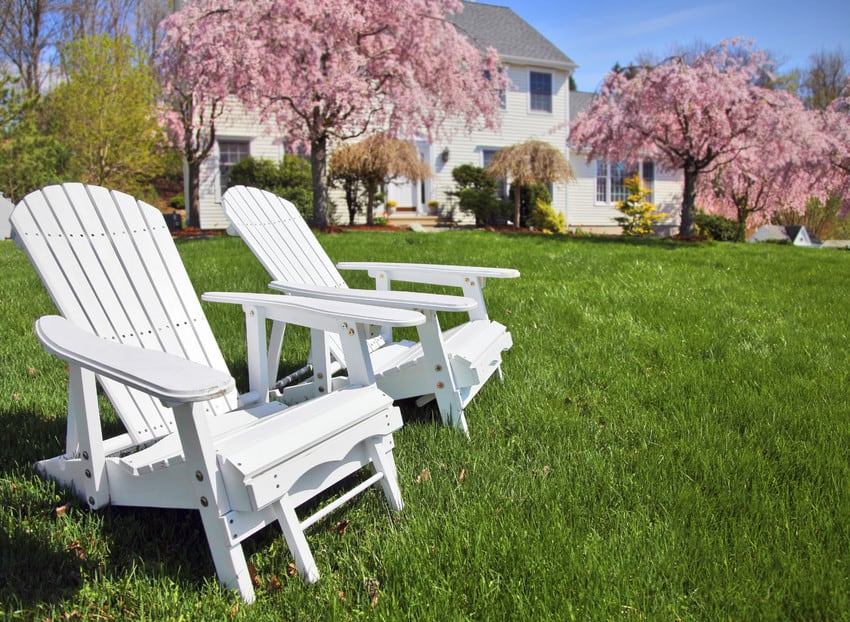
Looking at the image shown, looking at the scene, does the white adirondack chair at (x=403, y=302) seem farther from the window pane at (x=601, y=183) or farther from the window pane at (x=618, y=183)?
the window pane at (x=618, y=183)

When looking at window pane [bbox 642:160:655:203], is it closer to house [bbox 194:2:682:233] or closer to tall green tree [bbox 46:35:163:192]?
house [bbox 194:2:682:233]

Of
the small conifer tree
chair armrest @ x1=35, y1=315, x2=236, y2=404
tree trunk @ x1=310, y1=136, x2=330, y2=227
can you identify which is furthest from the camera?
the small conifer tree

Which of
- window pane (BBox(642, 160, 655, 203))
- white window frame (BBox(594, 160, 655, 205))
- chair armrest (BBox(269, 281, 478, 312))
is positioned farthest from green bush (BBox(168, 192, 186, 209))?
chair armrest (BBox(269, 281, 478, 312))

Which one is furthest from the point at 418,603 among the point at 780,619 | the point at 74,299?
the point at 74,299

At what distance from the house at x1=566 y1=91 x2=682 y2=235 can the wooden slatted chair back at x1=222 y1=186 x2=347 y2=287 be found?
1832cm

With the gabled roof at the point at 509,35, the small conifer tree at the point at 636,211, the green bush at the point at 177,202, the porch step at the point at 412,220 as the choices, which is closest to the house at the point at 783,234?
the small conifer tree at the point at 636,211

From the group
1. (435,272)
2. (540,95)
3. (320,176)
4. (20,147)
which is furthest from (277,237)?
(540,95)

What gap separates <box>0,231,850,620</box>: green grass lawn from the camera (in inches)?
63.7

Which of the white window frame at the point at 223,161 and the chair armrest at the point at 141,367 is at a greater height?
the white window frame at the point at 223,161

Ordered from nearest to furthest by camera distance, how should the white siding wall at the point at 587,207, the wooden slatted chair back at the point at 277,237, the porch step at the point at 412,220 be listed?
the wooden slatted chair back at the point at 277,237, the porch step at the point at 412,220, the white siding wall at the point at 587,207

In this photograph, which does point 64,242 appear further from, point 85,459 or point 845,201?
point 845,201

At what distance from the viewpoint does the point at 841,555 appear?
175cm

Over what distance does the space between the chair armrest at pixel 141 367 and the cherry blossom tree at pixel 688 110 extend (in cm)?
1112

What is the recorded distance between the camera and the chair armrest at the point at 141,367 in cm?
132
